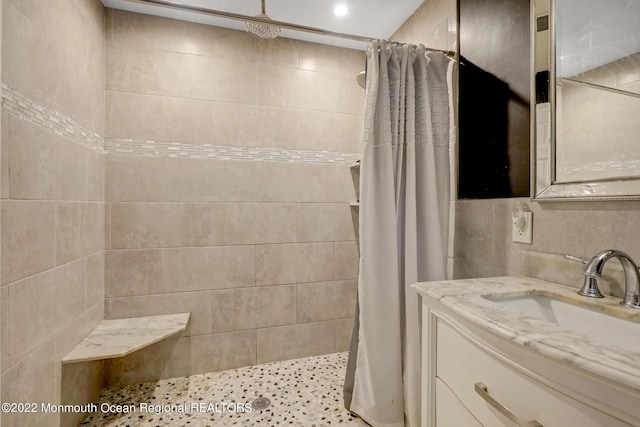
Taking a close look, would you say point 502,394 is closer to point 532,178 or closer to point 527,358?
point 527,358

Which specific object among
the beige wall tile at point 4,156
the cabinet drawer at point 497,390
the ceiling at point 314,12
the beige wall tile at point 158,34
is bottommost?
the cabinet drawer at point 497,390

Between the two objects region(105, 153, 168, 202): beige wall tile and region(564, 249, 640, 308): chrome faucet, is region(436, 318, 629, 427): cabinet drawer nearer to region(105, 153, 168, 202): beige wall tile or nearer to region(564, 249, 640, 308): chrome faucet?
region(564, 249, 640, 308): chrome faucet

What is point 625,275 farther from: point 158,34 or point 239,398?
point 158,34

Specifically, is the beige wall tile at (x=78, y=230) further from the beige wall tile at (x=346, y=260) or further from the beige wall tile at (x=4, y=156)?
the beige wall tile at (x=346, y=260)

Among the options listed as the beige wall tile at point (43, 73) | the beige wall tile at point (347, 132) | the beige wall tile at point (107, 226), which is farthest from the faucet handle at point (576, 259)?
the beige wall tile at point (107, 226)

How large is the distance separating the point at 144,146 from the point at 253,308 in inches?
50.1

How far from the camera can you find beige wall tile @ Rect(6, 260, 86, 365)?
0.95m

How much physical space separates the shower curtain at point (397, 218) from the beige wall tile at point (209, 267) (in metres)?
0.91

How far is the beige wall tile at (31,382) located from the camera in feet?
3.02

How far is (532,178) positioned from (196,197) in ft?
5.91

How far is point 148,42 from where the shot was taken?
66.9 inches

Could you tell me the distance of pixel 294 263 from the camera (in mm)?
1958

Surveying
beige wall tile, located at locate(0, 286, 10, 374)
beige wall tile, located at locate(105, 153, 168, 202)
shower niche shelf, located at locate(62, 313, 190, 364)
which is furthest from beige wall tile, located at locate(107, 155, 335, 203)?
beige wall tile, located at locate(0, 286, 10, 374)

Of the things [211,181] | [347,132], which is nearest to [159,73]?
[211,181]
